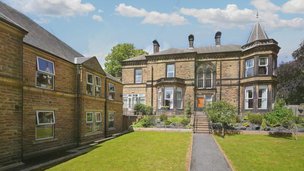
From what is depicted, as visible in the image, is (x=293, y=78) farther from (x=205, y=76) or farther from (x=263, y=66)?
(x=205, y=76)

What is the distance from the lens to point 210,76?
104 ft

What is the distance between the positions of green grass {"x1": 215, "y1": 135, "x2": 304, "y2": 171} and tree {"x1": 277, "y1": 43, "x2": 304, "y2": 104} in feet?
62.1

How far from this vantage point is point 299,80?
30969 mm

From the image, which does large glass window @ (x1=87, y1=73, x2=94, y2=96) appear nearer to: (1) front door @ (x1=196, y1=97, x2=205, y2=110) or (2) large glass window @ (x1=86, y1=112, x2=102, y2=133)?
(2) large glass window @ (x1=86, y1=112, x2=102, y2=133)

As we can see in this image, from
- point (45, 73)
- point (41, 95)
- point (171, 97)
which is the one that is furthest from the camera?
point (171, 97)

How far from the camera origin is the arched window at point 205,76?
31.4 metres

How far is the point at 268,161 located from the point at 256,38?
2211 centimetres

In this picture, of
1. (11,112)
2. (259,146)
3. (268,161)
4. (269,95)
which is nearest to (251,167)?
(268,161)

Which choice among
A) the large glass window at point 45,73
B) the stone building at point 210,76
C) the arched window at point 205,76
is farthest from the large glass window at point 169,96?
the large glass window at point 45,73

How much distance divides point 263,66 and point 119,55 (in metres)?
31.7

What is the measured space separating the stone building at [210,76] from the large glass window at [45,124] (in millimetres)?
19472

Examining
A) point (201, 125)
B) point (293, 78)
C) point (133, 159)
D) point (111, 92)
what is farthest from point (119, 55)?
point (133, 159)

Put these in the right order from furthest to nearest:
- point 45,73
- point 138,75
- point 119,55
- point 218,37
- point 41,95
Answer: point 119,55
point 138,75
point 218,37
point 45,73
point 41,95

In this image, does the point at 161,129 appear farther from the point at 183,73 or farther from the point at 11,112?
the point at 11,112
